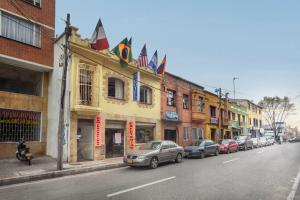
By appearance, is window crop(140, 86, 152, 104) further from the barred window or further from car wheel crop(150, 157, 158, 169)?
the barred window

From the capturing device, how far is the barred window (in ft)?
56.2

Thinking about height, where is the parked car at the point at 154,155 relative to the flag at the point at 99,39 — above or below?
below

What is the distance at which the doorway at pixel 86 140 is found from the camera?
19.9 metres

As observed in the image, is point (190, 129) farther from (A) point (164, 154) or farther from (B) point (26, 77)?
(B) point (26, 77)

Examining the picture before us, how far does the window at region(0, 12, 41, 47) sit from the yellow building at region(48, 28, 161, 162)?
4.98 ft

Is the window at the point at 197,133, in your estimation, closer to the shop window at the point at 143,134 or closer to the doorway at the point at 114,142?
the shop window at the point at 143,134

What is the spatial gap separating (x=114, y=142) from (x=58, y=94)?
19.5 feet

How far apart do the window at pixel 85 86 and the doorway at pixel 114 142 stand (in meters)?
3.31

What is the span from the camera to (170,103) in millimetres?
29859

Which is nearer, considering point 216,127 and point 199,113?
point 199,113

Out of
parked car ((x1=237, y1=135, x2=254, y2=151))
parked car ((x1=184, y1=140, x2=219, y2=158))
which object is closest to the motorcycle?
parked car ((x1=184, y1=140, x2=219, y2=158))

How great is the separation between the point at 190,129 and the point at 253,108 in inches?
1456

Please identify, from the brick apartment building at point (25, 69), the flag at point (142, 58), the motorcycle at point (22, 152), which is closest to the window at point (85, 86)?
the brick apartment building at point (25, 69)

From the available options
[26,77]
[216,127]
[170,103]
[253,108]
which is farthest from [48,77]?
[253,108]
